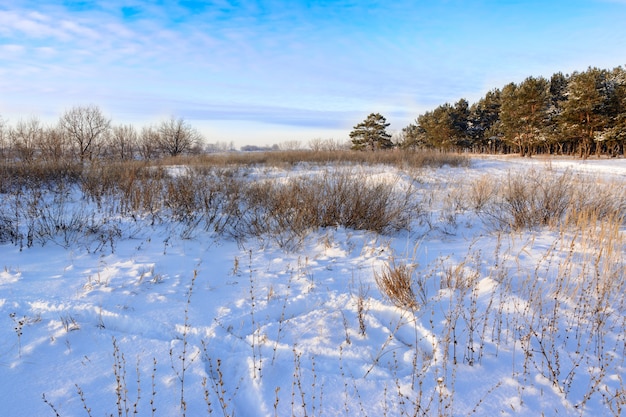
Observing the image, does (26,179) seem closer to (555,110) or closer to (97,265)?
(97,265)

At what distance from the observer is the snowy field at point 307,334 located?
176cm

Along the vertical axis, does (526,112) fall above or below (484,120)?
below

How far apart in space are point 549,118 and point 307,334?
1384 inches

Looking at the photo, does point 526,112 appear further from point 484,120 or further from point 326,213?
point 326,213

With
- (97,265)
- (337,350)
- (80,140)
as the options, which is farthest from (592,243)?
(80,140)

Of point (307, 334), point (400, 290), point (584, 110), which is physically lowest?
point (307, 334)

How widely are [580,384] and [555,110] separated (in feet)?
121

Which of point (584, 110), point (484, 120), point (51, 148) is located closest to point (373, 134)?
point (484, 120)

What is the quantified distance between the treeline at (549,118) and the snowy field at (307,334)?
17953 millimetres

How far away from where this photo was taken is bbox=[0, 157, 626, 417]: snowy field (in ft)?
5.78

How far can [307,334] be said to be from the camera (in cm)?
246

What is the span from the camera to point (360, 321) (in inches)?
98.7

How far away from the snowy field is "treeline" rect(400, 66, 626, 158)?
18.0 meters

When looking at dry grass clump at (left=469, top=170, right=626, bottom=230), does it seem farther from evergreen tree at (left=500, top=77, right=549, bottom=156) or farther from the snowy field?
evergreen tree at (left=500, top=77, right=549, bottom=156)
